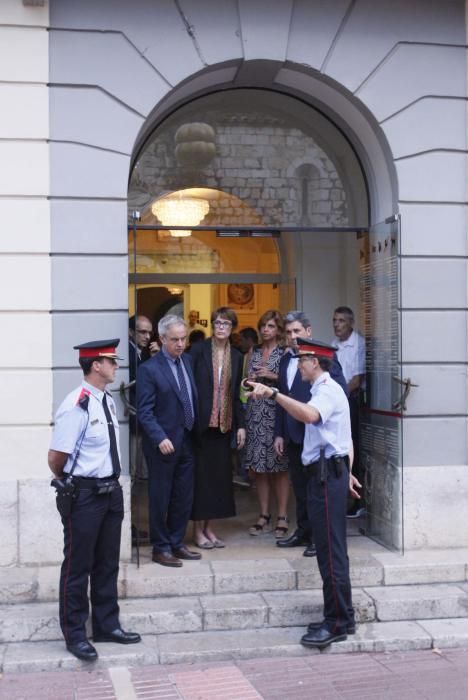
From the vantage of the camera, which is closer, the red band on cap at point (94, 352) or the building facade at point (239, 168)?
the red band on cap at point (94, 352)

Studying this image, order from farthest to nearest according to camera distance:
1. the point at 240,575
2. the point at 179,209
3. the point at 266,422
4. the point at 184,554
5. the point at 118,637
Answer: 1. the point at 179,209
2. the point at 266,422
3. the point at 184,554
4. the point at 240,575
5. the point at 118,637

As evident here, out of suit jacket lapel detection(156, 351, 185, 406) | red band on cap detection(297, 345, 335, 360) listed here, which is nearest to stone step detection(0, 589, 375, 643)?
suit jacket lapel detection(156, 351, 185, 406)

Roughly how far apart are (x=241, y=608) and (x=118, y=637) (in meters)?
0.97

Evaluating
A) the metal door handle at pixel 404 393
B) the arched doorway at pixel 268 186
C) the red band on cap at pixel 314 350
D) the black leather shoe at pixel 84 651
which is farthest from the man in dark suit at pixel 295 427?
the black leather shoe at pixel 84 651

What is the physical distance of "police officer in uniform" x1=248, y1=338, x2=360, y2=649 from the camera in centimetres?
617

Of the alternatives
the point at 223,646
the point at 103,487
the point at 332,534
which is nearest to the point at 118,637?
the point at 223,646

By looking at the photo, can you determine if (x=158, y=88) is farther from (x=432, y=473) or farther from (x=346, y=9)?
(x=432, y=473)

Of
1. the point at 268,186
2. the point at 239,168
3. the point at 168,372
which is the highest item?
the point at 239,168

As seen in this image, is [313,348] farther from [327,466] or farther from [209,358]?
[209,358]

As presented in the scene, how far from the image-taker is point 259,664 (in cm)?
614

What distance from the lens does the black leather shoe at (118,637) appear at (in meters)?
6.28

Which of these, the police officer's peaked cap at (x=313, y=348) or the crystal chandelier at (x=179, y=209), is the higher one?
the crystal chandelier at (x=179, y=209)

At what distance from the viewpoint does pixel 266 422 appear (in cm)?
826

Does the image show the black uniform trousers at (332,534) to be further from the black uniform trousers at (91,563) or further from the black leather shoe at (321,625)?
the black uniform trousers at (91,563)
